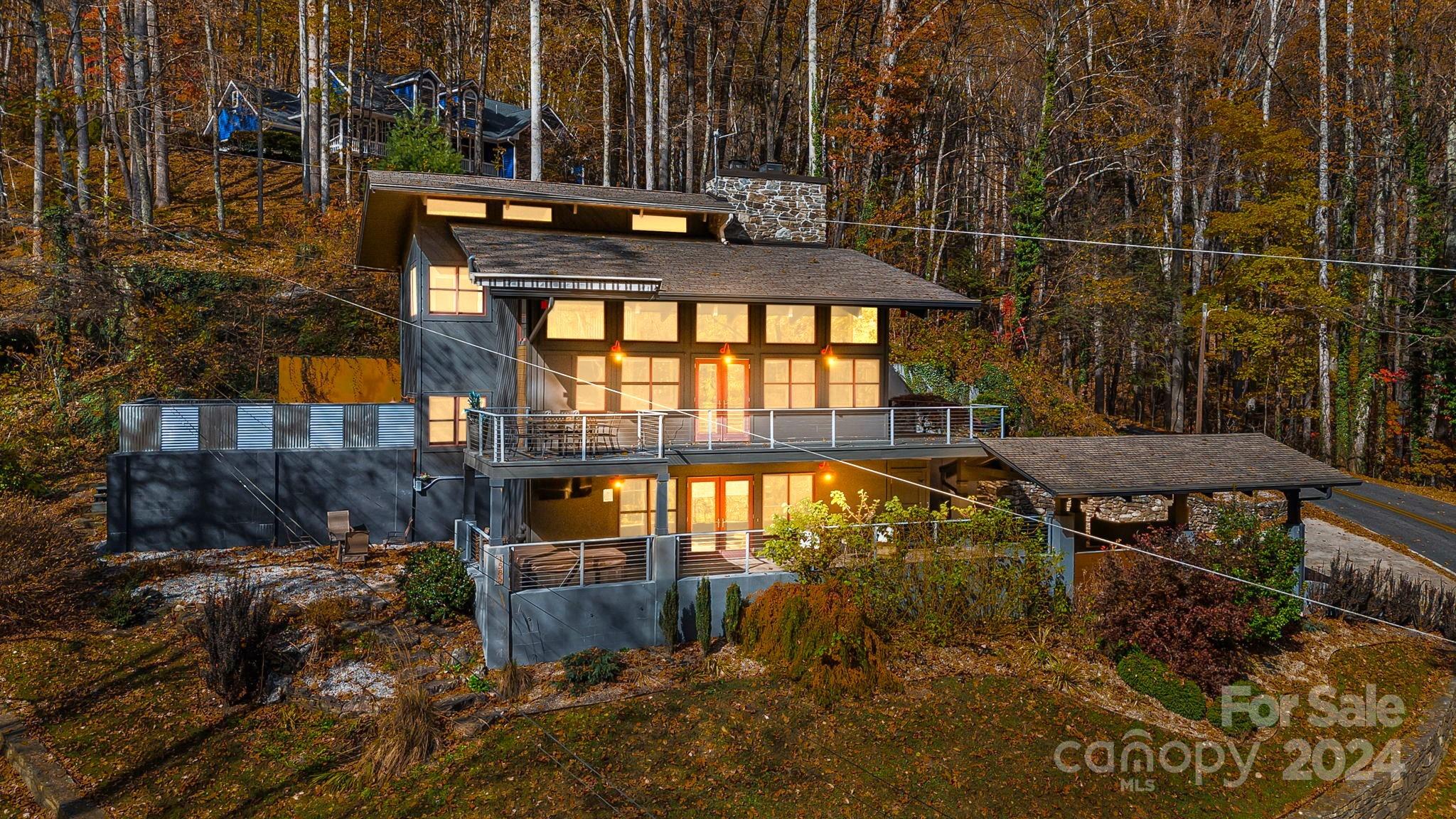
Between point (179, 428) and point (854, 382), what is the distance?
682 inches

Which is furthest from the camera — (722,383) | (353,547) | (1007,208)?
(1007,208)

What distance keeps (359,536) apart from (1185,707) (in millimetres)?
18117

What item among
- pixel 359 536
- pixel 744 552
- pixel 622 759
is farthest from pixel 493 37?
pixel 622 759

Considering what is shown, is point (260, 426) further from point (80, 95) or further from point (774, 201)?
point (80, 95)

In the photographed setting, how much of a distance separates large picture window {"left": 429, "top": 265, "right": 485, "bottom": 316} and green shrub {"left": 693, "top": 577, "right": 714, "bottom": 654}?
10.7 m

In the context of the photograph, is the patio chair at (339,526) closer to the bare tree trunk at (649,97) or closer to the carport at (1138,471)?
the carport at (1138,471)

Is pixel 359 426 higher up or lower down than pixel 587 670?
higher up

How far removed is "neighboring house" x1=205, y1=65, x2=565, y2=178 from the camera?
4738 cm

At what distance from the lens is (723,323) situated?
64.6 feet

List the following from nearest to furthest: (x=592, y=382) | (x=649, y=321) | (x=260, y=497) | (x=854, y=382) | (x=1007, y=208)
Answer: (x=592, y=382)
(x=649, y=321)
(x=260, y=497)
(x=854, y=382)
(x=1007, y=208)

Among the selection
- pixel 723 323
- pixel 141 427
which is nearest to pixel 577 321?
pixel 723 323

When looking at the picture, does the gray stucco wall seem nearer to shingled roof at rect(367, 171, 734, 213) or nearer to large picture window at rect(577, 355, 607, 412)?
large picture window at rect(577, 355, 607, 412)

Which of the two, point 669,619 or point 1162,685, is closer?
point 1162,685

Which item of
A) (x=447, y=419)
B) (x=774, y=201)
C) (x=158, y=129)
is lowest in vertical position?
(x=447, y=419)
